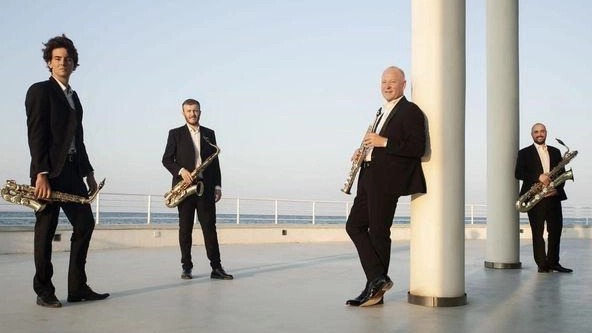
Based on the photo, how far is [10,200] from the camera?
4336mm

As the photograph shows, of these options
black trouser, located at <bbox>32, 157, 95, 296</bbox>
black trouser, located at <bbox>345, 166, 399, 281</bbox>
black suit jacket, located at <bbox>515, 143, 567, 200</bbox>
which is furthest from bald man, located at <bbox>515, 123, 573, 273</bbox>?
black trouser, located at <bbox>32, 157, 95, 296</bbox>

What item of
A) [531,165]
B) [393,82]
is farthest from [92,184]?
[531,165]

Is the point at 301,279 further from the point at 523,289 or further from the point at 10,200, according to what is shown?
the point at 10,200

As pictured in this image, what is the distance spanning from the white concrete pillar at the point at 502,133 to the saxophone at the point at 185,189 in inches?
140

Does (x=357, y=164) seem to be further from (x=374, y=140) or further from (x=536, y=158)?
(x=536, y=158)

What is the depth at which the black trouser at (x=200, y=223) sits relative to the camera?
20.3 feet

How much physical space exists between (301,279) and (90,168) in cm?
249

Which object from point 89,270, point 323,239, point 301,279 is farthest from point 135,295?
point 323,239

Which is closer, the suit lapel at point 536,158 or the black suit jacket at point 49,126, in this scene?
the black suit jacket at point 49,126

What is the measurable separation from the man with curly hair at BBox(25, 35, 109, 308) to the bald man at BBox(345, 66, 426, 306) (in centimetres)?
208

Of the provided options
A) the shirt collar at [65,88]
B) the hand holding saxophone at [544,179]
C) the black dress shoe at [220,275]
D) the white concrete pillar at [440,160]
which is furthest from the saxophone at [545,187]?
the shirt collar at [65,88]

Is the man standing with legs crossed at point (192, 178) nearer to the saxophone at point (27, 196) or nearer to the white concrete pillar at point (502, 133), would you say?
the saxophone at point (27, 196)

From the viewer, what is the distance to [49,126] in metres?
4.35

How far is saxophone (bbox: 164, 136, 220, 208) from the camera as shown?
6.14 m
